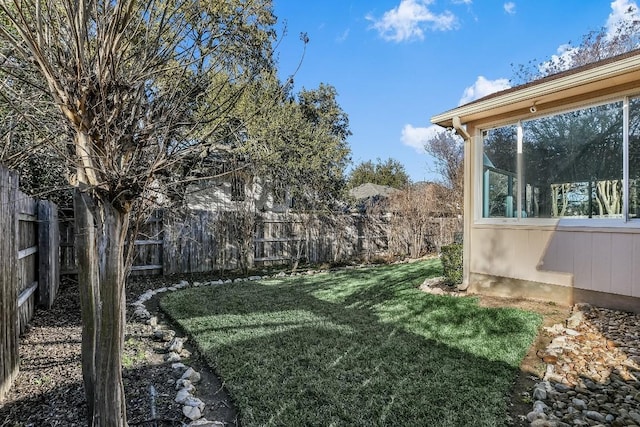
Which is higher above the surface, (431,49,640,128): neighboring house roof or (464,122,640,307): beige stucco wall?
(431,49,640,128): neighboring house roof

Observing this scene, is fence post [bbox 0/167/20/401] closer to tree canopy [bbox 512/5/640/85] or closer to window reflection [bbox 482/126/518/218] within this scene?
window reflection [bbox 482/126/518/218]

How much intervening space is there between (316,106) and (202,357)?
15049mm

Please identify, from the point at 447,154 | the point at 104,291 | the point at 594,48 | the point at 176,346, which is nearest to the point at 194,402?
the point at 176,346

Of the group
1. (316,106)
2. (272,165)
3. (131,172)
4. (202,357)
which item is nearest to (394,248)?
(272,165)

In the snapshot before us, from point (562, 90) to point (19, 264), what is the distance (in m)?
6.55

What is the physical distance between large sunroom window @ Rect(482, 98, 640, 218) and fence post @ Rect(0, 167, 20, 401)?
598 cm

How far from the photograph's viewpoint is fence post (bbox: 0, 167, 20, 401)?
102 inches

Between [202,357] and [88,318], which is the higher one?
[88,318]

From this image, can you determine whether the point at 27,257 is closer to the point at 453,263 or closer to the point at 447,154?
the point at 453,263

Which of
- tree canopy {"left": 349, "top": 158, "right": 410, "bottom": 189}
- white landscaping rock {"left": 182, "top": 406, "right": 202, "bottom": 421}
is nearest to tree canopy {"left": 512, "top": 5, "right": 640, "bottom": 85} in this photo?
tree canopy {"left": 349, "top": 158, "right": 410, "bottom": 189}

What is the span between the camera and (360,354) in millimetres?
3697

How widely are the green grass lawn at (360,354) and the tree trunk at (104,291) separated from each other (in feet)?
3.32

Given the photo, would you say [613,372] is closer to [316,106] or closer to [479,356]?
[479,356]

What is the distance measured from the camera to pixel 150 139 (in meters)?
1.85
